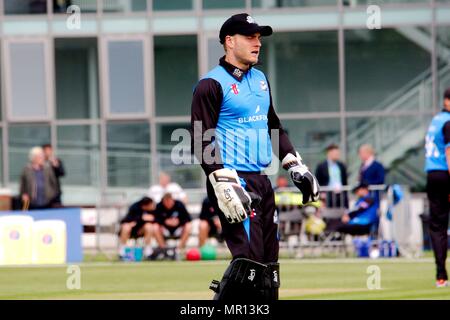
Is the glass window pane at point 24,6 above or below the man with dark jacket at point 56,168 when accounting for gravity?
above

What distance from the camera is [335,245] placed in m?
21.8

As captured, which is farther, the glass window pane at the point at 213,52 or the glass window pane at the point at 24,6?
the glass window pane at the point at 213,52

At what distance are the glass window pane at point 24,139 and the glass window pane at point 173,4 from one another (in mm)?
3628

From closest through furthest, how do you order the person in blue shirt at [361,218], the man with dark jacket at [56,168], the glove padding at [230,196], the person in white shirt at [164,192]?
the glove padding at [230,196] → the person in blue shirt at [361,218] → the person in white shirt at [164,192] → the man with dark jacket at [56,168]

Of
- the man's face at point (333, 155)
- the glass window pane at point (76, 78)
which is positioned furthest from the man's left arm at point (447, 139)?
the glass window pane at point (76, 78)

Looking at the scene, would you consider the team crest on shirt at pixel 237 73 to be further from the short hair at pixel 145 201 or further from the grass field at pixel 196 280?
the short hair at pixel 145 201

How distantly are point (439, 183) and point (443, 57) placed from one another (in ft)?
45.7

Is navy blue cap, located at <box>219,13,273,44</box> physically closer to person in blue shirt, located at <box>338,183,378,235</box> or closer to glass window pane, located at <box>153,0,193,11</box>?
person in blue shirt, located at <box>338,183,378,235</box>

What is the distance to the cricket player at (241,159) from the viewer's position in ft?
27.7

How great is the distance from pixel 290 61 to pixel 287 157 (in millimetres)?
18699

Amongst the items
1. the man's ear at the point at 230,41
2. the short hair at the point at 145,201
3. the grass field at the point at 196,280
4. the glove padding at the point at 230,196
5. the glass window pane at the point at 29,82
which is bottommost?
the grass field at the point at 196,280

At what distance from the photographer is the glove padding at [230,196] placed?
27.3 ft

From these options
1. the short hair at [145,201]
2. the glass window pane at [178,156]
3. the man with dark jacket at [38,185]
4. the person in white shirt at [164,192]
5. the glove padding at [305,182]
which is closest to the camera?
the glove padding at [305,182]
